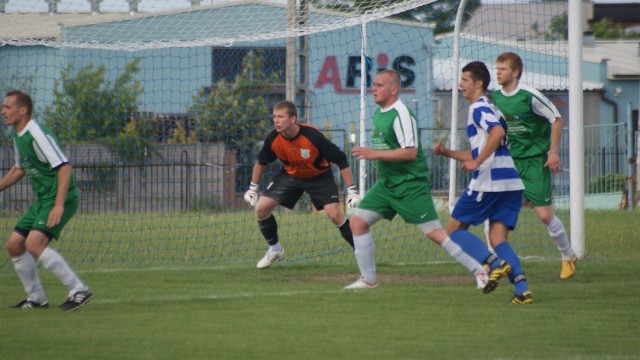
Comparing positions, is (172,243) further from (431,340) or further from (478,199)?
(431,340)

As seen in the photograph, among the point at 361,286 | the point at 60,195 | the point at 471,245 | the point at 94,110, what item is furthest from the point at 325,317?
the point at 94,110

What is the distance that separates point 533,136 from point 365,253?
2.08 meters

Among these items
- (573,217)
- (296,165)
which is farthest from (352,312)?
(573,217)

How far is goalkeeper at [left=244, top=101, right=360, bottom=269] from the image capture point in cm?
1073

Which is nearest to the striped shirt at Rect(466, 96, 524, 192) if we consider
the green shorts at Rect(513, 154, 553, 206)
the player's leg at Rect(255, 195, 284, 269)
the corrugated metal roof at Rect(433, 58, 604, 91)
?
the green shorts at Rect(513, 154, 553, 206)

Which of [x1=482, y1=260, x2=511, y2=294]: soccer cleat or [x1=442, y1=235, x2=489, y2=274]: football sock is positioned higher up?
[x1=442, y1=235, x2=489, y2=274]: football sock

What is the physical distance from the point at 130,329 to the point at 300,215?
34.9ft

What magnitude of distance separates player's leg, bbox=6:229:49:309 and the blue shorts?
3.59 metres

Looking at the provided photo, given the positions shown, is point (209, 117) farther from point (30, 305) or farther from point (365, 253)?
point (30, 305)

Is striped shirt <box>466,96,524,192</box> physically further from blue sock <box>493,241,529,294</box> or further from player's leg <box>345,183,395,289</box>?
player's leg <box>345,183,395,289</box>

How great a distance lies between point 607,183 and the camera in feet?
81.4

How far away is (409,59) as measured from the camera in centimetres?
2033

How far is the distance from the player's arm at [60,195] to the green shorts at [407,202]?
2.70 m

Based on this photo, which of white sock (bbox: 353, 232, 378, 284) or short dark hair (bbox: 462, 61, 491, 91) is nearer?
short dark hair (bbox: 462, 61, 491, 91)
